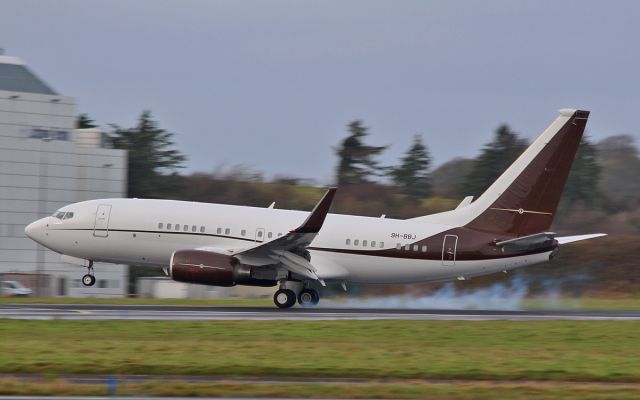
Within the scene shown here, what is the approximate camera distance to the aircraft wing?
35312mm

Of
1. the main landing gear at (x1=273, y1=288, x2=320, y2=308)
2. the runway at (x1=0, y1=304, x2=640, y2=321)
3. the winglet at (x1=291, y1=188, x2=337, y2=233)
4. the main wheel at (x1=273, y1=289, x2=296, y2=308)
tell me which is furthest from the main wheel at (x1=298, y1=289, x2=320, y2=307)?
the winglet at (x1=291, y1=188, x2=337, y2=233)

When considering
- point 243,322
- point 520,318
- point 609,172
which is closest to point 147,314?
point 243,322

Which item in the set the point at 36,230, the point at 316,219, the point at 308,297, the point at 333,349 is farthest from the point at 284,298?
the point at 333,349

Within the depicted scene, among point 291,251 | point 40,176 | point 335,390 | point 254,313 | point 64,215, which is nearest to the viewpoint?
point 335,390

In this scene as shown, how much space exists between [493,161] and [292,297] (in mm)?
72700

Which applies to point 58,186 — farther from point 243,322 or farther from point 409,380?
point 409,380

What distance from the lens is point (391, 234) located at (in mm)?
38750

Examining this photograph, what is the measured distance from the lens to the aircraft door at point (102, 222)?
129ft

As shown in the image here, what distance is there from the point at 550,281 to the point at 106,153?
32.0 meters

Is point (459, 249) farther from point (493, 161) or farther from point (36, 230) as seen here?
point (493, 161)

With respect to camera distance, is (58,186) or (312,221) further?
(58,186)

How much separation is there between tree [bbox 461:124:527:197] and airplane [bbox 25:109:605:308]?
5736 centimetres

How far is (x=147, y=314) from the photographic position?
110ft

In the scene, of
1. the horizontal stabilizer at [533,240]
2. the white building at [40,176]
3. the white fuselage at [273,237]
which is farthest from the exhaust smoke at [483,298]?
the white building at [40,176]
